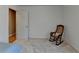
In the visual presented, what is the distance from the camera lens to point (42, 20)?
7.75 metres

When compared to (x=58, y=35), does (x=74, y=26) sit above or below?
above

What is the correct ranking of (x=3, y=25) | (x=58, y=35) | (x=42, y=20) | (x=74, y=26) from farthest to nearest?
1. (x=42, y=20)
2. (x=58, y=35)
3. (x=3, y=25)
4. (x=74, y=26)

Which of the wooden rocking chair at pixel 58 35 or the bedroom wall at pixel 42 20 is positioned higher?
the bedroom wall at pixel 42 20

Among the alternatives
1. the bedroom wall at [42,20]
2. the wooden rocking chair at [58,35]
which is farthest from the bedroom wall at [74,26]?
the bedroom wall at [42,20]

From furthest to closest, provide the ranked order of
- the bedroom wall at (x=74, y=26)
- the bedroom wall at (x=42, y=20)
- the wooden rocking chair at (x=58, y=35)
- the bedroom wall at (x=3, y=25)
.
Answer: the bedroom wall at (x=42, y=20) < the wooden rocking chair at (x=58, y=35) < the bedroom wall at (x=3, y=25) < the bedroom wall at (x=74, y=26)

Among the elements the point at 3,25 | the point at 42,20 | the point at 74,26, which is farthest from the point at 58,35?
the point at 3,25

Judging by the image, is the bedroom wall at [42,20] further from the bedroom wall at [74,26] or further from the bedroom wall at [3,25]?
the bedroom wall at [74,26]

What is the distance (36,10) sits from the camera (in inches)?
305

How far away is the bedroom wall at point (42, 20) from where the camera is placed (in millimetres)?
7727

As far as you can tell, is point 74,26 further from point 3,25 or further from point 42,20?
point 3,25

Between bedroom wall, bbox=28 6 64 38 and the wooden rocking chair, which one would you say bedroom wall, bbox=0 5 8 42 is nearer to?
bedroom wall, bbox=28 6 64 38

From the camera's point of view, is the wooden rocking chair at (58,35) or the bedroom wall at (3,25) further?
the wooden rocking chair at (58,35)

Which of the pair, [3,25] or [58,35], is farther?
[58,35]

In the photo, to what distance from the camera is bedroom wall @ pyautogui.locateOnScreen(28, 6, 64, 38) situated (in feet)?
25.3
